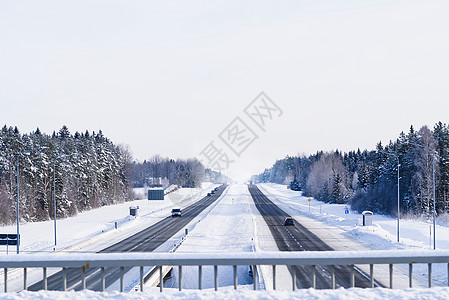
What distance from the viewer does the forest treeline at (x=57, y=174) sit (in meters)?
54.1

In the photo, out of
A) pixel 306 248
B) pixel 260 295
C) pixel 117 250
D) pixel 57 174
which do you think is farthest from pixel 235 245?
pixel 57 174

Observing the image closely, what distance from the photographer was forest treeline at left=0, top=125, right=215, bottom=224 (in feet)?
177

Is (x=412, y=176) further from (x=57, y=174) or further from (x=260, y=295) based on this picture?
(x=260, y=295)

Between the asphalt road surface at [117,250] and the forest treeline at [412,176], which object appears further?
the forest treeline at [412,176]

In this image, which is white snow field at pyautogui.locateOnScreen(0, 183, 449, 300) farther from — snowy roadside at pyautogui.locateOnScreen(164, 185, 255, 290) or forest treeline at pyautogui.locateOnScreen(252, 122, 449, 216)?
forest treeline at pyautogui.locateOnScreen(252, 122, 449, 216)

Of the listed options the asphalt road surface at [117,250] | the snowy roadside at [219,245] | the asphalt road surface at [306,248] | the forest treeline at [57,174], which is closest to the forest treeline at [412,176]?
the asphalt road surface at [306,248]

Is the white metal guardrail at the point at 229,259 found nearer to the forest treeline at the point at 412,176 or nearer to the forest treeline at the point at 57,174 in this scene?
the forest treeline at the point at 57,174

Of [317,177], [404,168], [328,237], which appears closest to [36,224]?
[328,237]

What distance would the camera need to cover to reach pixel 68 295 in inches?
241

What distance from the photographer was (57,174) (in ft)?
208

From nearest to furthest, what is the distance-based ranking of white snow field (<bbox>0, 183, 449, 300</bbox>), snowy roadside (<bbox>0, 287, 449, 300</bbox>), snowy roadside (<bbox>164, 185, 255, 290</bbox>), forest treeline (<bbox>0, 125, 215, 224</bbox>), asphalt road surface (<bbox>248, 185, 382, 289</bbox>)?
snowy roadside (<bbox>0, 287, 449, 300</bbox>) → white snow field (<bbox>0, 183, 449, 300</bbox>) → asphalt road surface (<bbox>248, 185, 382, 289</bbox>) → snowy roadside (<bbox>164, 185, 255, 290</bbox>) → forest treeline (<bbox>0, 125, 215, 224</bbox>)

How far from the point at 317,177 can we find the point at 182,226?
2876 inches

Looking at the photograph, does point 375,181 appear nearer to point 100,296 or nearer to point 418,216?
point 418,216

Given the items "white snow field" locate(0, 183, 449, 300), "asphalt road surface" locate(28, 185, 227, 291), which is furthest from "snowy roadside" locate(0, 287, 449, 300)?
"asphalt road surface" locate(28, 185, 227, 291)
